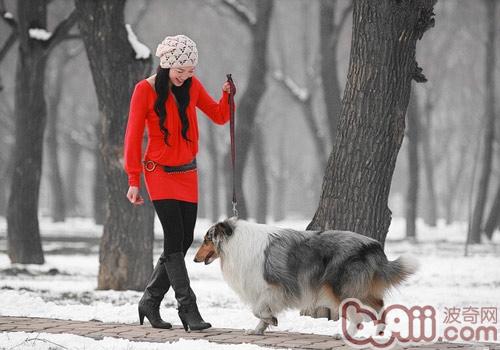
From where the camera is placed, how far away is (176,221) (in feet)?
24.8

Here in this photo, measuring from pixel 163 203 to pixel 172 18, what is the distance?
2919 centimetres

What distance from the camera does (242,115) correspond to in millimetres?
22703

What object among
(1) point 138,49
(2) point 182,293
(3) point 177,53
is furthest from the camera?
(1) point 138,49

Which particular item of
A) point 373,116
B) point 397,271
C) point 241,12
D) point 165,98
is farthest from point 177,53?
point 241,12

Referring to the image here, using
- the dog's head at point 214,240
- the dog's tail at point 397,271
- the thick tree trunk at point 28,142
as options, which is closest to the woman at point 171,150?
the dog's head at point 214,240

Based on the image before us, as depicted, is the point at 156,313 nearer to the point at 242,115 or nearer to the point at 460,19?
the point at 242,115

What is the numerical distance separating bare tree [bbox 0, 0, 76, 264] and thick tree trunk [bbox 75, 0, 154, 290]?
434cm

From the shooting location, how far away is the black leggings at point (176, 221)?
24.7 feet

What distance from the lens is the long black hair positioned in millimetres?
7500

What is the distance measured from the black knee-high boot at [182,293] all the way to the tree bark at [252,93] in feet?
48.5

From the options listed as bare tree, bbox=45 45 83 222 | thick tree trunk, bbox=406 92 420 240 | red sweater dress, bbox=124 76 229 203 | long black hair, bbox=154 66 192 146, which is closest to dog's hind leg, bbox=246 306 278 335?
red sweater dress, bbox=124 76 229 203

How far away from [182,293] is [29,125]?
979cm

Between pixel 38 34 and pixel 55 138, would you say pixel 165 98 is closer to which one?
pixel 38 34

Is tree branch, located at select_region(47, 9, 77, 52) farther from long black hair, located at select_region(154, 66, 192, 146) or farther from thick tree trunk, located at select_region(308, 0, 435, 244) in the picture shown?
long black hair, located at select_region(154, 66, 192, 146)
